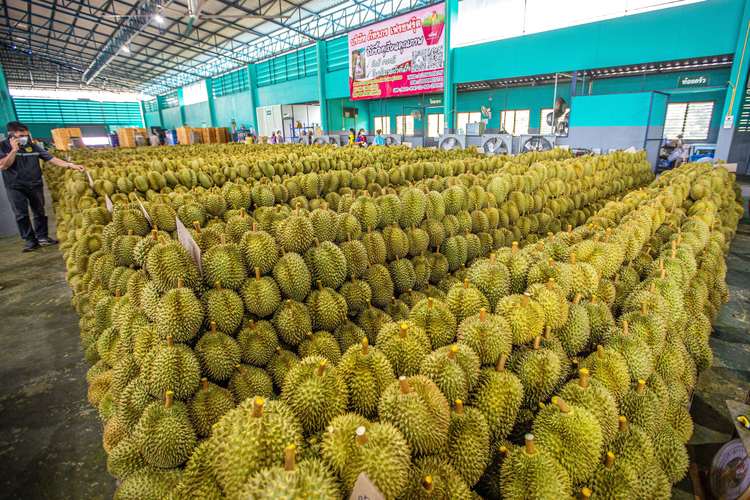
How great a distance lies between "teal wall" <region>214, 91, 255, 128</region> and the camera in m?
30.6

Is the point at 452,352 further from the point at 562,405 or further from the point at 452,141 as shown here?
the point at 452,141

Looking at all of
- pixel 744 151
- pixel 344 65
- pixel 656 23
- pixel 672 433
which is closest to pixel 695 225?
pixel 672 433

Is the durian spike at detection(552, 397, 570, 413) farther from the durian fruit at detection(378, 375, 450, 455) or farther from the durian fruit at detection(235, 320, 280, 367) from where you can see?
the durian fruit at detection(235, 320, 280, 367)

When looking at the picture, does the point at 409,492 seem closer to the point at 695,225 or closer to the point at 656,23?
the point at 695,225

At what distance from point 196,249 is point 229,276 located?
0.21 metres

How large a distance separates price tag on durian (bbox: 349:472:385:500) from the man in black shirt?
23.7 ft

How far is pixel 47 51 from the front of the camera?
30.6 meters

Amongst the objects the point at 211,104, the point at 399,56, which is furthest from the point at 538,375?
the point at 211,104

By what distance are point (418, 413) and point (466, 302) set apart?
76 centimetres

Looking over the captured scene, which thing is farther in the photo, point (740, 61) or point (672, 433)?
point (740, 61)

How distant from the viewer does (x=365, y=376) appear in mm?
→ 1333

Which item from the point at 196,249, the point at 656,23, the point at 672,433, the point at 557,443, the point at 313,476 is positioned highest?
the point at 656,23

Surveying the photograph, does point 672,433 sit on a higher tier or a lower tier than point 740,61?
lower

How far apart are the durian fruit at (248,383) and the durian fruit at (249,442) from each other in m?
0.76
